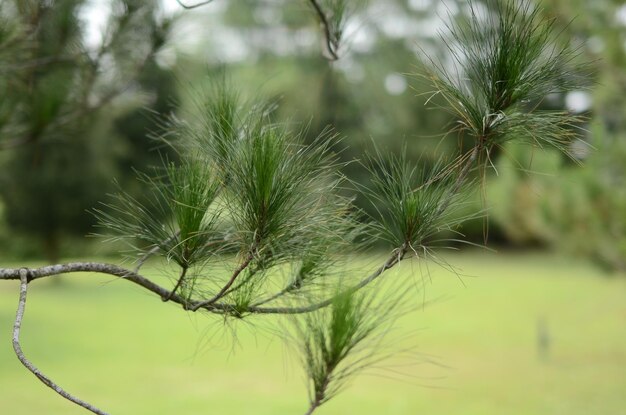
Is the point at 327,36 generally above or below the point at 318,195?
above

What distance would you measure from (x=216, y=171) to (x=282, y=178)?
0.37ft

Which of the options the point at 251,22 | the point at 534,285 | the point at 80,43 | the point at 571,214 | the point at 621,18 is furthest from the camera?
the point at 251,22

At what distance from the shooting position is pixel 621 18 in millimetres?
3441

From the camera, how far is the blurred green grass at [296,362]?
3.58 meters

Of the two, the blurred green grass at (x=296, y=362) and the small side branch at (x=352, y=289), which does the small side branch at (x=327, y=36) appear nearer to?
the small side branch at (x=352, y=289)

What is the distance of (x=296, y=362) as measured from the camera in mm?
4898

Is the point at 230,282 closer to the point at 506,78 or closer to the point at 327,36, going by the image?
the point at 506,78

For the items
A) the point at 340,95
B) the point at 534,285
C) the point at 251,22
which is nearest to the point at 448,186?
the point at 534,285

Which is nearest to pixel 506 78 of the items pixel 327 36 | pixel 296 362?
pixel 327 36

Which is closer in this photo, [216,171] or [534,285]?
[216,171]

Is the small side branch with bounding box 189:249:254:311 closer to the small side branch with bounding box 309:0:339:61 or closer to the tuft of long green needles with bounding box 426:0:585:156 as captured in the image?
the tuft of long green needles with bounding box 426:0:585:156

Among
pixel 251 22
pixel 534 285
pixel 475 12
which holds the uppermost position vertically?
pixel 251 22

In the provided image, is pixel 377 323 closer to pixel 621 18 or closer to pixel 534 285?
pixel 621 18

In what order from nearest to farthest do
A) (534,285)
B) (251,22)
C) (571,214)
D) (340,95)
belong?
(571,214) → (534,285) → (340,95) → (251,22)
